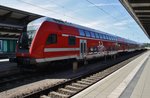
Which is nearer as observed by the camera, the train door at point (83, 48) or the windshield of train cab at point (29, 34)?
the windshield of train cab at point (29, 34)

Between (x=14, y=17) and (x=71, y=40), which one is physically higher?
(x=14, y=17)

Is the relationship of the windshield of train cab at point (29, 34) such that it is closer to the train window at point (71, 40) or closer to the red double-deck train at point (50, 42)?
the red double-deck train at point (50, 42)

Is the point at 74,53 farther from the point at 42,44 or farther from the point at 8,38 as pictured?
the point at 8,38

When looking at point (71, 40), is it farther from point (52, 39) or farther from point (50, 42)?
point (50, 42)

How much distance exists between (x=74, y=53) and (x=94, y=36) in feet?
18.3

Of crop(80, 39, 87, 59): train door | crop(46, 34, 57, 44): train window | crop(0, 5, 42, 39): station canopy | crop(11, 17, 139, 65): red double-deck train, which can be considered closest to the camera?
crop(11, 17, 139, 65): red double-deck train

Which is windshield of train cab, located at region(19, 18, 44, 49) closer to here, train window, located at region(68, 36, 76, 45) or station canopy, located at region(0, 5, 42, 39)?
train window, located at region(68, 36, 76, 45)

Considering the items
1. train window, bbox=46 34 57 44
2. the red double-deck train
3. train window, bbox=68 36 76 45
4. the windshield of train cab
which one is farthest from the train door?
the windshield of train cab

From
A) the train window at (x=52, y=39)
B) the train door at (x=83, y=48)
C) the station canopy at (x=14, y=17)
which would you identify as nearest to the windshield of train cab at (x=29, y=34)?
the train window at (x=52, y=39)

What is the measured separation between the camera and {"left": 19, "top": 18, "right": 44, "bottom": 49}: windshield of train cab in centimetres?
1370

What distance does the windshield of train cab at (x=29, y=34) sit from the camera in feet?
45.0

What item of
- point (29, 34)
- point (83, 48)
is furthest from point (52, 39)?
point (83, 48)

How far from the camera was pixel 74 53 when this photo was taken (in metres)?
17.7

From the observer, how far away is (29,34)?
14039mm
